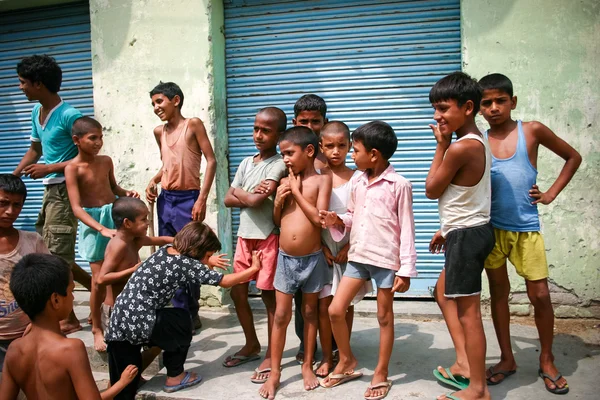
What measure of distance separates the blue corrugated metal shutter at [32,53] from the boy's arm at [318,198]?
333cm

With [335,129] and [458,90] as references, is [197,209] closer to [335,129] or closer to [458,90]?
[335,129]

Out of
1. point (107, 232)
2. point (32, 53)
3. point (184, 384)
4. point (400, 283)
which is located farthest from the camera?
point (32, 53)

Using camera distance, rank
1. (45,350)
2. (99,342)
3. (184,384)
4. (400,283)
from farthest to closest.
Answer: (99,342) → (184,384) → (400,283) → (45,350)

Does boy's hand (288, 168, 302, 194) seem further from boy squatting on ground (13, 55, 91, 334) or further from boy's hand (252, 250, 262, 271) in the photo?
boy squatting on ground (13, 55, 91, 334)

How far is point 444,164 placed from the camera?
3.02 metres

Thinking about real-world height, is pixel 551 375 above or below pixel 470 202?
below

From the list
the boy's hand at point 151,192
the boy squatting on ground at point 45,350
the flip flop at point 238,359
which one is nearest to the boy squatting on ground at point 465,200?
the flip flop at point 238,359

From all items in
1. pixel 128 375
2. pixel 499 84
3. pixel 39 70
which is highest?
pixel 39 70

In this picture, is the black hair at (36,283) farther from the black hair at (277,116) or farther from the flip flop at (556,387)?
the flip flop at (556,387)

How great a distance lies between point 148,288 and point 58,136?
1908mm

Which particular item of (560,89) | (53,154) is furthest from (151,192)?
(560,89)

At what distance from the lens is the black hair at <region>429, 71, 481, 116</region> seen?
3.01m

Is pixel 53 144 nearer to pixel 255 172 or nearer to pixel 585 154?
pixel 255 172

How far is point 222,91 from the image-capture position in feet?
17.5
